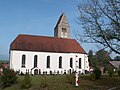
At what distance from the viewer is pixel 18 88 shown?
22.5 metres

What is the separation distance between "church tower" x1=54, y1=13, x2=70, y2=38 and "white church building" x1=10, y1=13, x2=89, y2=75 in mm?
12467

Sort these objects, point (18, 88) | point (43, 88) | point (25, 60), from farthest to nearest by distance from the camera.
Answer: point (25, 60), point (18, 88), point (43, 88)

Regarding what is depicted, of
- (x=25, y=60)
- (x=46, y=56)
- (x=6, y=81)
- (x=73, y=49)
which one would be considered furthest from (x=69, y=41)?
(x=6, y=81)

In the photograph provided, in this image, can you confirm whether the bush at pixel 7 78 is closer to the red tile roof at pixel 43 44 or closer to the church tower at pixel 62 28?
the red tile roof at pixel 43 44

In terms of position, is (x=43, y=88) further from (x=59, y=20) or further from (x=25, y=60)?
(x=59, y=20)

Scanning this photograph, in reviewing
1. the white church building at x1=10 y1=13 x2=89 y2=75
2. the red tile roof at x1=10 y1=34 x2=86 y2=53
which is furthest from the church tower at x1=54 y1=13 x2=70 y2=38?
the red tile roof at x1=10 y1=34 x2=86 y2=53

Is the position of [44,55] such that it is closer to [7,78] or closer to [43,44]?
[43,44]

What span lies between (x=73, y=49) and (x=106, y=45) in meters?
55.7

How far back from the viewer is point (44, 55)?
70062 millimetres

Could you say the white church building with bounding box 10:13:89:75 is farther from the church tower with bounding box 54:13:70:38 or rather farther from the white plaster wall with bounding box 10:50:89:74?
the church tower with bounding box 54:13:70:38

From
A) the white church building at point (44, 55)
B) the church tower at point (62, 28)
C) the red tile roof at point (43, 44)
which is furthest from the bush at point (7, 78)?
the church tower at point (62, 28)

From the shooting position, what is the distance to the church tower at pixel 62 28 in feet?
296

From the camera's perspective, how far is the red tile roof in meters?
68.2

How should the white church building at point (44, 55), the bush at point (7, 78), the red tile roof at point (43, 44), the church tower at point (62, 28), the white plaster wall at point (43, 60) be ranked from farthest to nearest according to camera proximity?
the church tower at point (62, 28) → the red tile roof at point (43, 44) → the white church building at point (44, 55) → the white plaster wall at point (43, 60) → the bush at point (7, 78)
